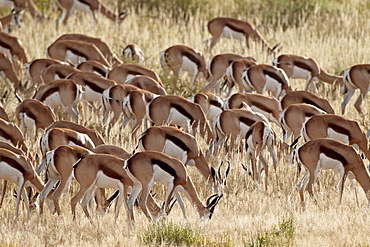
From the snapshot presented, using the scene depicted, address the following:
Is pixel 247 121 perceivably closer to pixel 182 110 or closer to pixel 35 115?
pixel 182 110

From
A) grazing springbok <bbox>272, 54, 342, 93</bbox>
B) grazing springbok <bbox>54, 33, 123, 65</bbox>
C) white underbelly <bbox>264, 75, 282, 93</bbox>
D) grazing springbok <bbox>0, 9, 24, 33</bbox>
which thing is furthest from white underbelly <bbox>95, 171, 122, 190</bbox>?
grazing springbok <bbox>0, 9, 24, 33</bbox>

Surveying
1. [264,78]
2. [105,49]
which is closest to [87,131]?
[264,78]

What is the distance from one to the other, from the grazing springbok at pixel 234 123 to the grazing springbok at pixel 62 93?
289 cm

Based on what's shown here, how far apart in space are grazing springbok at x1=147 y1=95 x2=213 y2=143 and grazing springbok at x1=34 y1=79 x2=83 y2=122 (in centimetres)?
173

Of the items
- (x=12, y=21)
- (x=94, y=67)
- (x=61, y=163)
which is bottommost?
Result: (x=61, y=163)

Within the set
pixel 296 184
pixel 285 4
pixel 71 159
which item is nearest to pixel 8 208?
pixel 71 159

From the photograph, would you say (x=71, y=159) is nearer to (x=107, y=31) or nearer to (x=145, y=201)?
(x=145, y=201)

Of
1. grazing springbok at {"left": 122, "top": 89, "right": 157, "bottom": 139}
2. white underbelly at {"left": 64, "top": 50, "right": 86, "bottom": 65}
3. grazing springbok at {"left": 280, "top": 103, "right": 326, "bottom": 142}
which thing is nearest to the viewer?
grazing springbok at {"left": 280, "top": 103, "right": 326, "bottom": 142}

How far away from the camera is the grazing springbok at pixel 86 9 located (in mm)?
20625

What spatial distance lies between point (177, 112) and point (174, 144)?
1.94 m

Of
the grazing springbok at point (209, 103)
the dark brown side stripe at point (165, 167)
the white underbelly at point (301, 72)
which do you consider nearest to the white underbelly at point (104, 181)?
the dark brown side stripe at point (165, 167)

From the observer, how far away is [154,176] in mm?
7645

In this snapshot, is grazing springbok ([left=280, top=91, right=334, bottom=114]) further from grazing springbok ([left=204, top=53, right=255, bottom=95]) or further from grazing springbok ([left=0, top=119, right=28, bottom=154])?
grazing springbok ([left=0, top=119, right=28, bottom=154])

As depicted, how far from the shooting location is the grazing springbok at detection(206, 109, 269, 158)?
33.3 feet
